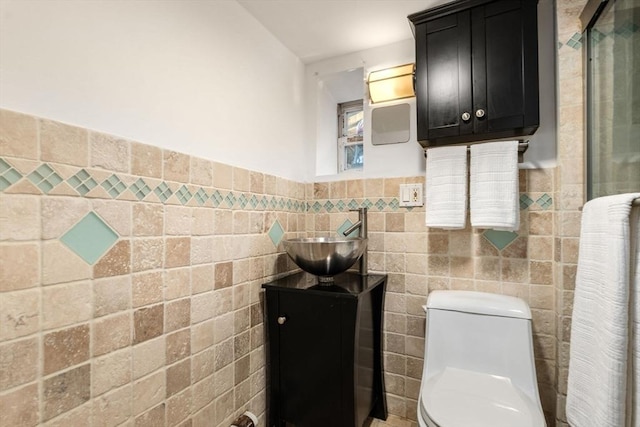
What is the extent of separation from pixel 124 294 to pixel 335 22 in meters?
1.56

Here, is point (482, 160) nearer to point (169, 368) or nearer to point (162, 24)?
point (162, 24)

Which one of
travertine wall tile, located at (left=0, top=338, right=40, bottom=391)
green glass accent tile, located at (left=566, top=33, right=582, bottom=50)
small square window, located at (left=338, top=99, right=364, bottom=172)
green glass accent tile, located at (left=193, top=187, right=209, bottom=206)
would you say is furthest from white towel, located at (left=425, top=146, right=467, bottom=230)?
travertine wall tile, located at (left=0, top=338, right=40, bottom=391)

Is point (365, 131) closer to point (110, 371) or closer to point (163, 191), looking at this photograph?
point (163, 191)

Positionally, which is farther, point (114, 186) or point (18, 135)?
point (114, 186)

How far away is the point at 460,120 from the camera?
4.65ft

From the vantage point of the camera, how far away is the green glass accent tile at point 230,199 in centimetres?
136

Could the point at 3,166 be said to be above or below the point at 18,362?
above

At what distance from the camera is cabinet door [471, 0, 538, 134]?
1.30m

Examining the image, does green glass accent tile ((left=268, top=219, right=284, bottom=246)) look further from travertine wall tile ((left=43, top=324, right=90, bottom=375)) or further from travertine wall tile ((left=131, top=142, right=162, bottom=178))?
travertine wall tile ((left=43, top=324, right=90, bottom=375))

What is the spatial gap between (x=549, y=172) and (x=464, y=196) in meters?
0.39

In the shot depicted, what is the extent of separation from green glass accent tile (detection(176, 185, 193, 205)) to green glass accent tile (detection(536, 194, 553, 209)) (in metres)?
1.53

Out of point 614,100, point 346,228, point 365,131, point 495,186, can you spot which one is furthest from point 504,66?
point 346,228

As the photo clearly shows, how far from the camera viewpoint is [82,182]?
0.86m

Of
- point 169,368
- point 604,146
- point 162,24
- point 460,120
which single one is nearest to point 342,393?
point 169,368
